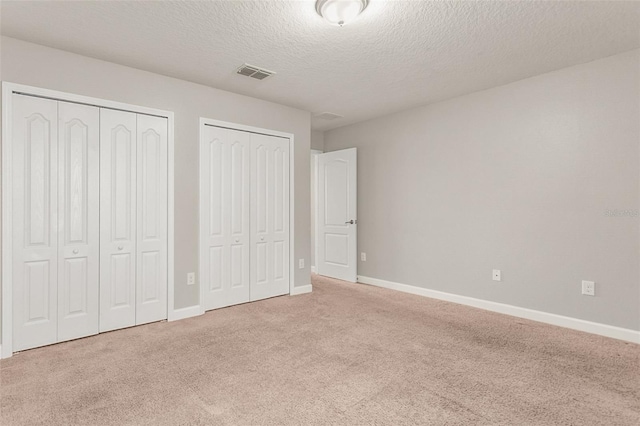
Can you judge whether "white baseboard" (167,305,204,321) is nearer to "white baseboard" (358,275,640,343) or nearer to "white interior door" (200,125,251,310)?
"white interior door" (200,125,251,310)

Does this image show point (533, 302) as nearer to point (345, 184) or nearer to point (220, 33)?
point (345, 184)

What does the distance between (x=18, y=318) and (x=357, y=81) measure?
3.67 metres

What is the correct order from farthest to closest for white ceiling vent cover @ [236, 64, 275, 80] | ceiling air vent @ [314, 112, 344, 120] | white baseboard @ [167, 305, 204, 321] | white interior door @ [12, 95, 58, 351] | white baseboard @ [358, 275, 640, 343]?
ceiling air vent @ [314, 112, 344, 120], white baseboard @ [167, 305, 204, 321], white ceiling vent cover @ [236, 64, 275, 80], white baseboard @ [358, 275, 640, 343], white interior door @ [12, 95, 58, 351]

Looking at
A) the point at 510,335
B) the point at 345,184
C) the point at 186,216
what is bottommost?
the point at 510,335

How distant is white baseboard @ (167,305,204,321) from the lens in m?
3.40

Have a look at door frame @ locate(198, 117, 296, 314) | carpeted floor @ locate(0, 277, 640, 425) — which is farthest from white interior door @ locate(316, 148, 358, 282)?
carpeted floor @ locate(0, 277, 640, 425)

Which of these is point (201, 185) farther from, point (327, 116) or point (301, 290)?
point (327, 116)

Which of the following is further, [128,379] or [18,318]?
[18,318]

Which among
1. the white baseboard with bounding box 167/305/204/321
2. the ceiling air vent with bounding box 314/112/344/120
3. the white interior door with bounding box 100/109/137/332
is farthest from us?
the ceiling air vent with bounding box 314/112/344/120

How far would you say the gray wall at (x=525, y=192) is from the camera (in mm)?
2928

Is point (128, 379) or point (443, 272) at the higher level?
point (443, 272)

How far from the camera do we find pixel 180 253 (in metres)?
3.48

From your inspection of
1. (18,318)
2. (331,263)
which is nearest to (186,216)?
(18,318)

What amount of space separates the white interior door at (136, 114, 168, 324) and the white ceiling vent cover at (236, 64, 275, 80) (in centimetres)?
95
